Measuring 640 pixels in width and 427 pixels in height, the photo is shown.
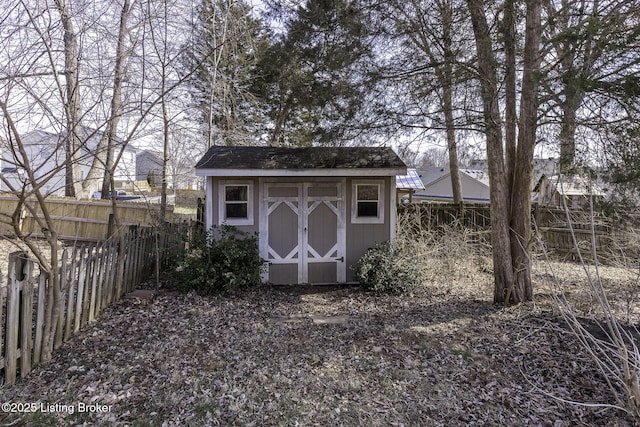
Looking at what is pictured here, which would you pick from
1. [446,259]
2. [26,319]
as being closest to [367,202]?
[446,259]

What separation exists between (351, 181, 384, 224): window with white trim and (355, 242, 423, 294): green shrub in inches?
24.8

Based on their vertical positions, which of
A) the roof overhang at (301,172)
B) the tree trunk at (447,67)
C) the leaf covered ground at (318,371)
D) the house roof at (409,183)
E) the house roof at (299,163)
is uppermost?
the tree trunk at (447,67)

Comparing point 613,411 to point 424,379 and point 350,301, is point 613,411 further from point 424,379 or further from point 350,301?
point 350,301

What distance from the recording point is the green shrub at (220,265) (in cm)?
606

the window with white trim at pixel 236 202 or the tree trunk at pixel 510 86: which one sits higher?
the tree trunk at pixel 510 86

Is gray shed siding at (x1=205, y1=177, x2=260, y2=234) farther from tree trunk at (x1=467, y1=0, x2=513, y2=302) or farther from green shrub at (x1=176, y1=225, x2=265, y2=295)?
tree trunk at (x1=467, y1=0, x2=513, y2=302)

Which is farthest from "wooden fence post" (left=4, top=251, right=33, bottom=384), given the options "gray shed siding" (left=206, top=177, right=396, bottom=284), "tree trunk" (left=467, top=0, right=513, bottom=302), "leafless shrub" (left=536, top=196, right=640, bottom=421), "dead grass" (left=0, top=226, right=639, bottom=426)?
"tree trunk" (left=467, top=0, right=513, bottom=302)

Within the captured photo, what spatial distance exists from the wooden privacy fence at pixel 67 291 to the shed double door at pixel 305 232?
6.92 feet

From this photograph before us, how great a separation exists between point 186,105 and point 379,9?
3.48m

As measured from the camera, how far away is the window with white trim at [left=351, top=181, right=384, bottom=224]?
287 inches

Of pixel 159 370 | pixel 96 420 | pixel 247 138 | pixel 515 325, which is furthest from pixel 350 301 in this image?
pixel 247 138

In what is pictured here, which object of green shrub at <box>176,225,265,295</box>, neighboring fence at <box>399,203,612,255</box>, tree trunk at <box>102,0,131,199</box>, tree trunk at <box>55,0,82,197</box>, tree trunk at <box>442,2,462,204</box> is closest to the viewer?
tree trunk at <box>55,0,82,197</box>

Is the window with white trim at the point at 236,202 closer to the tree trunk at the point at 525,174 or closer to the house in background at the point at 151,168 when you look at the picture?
the house in background at the point at 151,168

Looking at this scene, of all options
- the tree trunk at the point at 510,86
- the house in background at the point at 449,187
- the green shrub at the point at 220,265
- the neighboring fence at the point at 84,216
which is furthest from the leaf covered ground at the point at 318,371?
the house in background at the point at 449,187
